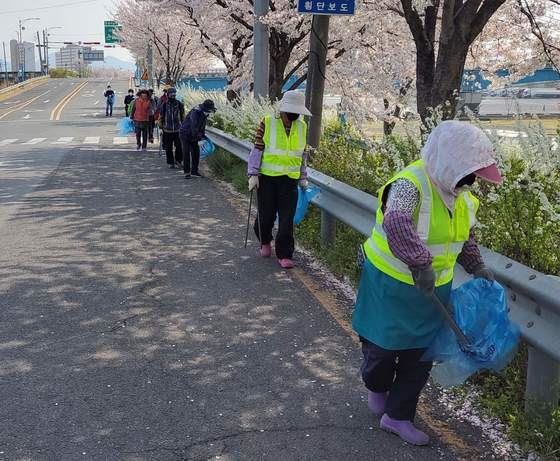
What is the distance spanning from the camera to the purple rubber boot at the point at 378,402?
3.67 metres

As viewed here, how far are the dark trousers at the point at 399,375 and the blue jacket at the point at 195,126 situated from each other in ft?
33.0

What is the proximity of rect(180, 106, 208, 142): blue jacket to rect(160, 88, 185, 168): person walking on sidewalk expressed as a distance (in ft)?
5.30

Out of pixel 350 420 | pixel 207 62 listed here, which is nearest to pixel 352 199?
pixel 350 420

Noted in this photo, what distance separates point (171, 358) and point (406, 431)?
1.67 meters

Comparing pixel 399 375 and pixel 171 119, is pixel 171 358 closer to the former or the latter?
pixel 399 375

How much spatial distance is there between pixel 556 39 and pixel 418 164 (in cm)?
1659

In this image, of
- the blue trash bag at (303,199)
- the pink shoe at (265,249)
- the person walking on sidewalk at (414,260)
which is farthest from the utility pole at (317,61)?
the person walking on sidewalk at (414,260)

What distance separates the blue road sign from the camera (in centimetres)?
824

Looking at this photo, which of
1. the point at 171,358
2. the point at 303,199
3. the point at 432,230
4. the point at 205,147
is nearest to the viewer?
the point at 432,230

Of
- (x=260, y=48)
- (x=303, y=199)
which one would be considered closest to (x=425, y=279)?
(x=303, y=199)

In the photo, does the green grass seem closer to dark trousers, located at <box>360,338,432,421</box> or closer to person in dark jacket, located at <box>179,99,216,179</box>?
dark trousers, located at <box>360,338,432,421</box>

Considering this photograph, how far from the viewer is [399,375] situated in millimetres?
3482

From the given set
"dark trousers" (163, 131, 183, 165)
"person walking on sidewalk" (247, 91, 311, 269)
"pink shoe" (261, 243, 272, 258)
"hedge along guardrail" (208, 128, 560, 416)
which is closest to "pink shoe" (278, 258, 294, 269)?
"person walking on sidewalk" (247, 91, 311, 269)

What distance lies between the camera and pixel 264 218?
7043mm
